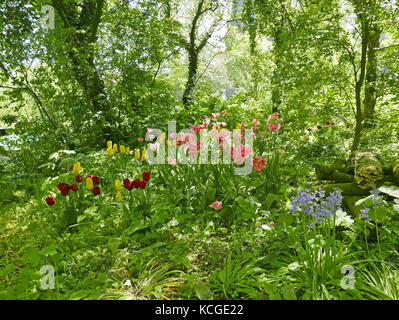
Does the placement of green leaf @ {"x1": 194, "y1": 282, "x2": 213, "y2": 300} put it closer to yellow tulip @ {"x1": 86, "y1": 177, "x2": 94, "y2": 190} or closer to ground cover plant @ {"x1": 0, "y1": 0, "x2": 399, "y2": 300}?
ground cover plant @ {"x1": 0, "y1": 0, "x2": 399, "y2": 300}

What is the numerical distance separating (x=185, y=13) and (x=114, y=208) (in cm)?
880

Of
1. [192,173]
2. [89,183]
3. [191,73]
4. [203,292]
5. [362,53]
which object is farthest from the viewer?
[191,73]

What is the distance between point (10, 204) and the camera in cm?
284

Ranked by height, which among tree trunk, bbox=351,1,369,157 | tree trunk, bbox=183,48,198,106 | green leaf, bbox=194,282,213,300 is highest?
tree trunk, bbox=183,48,198,106

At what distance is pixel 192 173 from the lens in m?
2.70

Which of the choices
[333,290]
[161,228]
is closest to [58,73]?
[161,228]

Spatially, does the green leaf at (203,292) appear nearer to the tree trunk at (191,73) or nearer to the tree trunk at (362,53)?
the tree trunk at (362,53)

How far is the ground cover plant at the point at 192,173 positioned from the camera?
4.97 feet

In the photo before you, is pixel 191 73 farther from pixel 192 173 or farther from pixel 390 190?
pixel 390 190

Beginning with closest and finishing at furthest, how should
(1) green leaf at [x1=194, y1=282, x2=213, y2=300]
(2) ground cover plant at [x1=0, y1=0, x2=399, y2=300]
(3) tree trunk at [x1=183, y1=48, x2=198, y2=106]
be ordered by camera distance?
(1) green leaf at [x1=194, y1=282, x2=213, y2=300] → (2) ground cover plant at [x1=0, y1=0, x2=399, y2=300] → (3) tree trunk at [x1=183, y1=48, x2=198, y2=106]

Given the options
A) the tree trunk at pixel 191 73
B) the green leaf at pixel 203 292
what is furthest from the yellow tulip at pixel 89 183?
the tree trunk at pixel 191 73

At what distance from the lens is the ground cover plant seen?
1514mm

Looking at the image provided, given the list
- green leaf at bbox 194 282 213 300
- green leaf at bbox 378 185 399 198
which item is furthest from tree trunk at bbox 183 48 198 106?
green leaf at bbox 194 282 213 300

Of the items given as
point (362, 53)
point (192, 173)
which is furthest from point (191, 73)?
point (192, 173)
